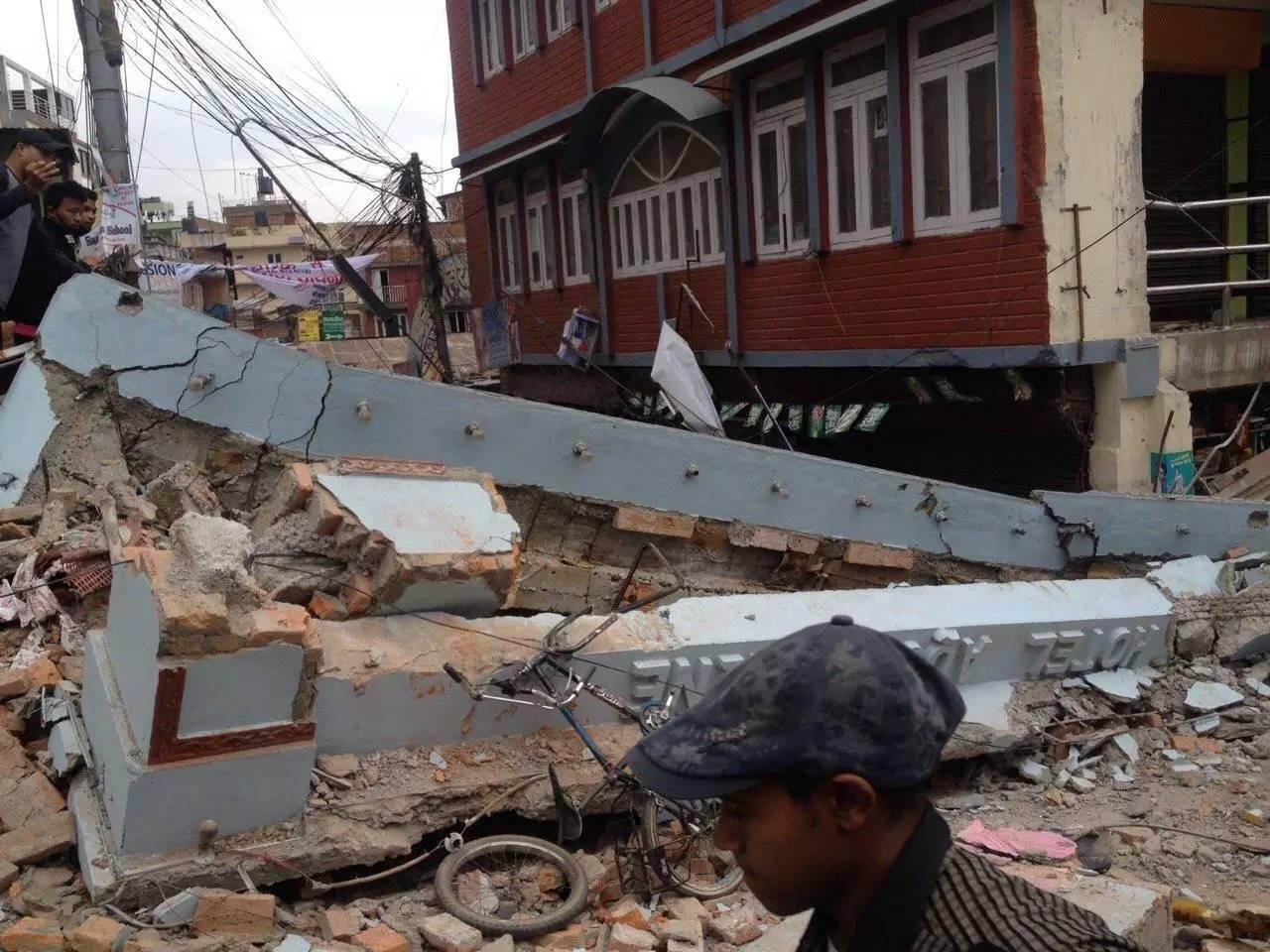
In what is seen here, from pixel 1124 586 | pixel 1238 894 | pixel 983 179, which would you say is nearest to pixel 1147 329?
pixel 983 179

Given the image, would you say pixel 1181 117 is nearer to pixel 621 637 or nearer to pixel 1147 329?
pixel 1147 329

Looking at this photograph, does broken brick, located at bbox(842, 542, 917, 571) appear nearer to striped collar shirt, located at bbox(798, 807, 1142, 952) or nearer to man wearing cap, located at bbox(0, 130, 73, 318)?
man wearing cap, located at bbox(0, 130, 73, 318)

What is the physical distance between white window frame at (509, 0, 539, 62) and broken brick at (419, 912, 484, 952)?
13.7 m

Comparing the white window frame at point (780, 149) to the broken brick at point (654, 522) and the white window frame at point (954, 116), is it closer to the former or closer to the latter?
the white window frame at point (954, 116)

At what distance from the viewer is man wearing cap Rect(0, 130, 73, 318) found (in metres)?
6.07

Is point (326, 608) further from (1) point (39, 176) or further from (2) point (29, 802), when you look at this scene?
(1) point (39, 176)

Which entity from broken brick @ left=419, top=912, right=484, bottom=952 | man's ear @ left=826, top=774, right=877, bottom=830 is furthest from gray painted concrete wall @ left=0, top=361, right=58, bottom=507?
man's ear @ left=826, top=774, right=877, bottom=830

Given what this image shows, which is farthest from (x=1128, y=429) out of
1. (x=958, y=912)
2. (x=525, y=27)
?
(x=525, y=27)

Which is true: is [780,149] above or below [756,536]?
above

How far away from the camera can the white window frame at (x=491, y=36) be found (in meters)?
16.6

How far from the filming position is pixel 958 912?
138 centimetres

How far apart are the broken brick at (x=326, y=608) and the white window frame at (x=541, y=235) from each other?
11.6 metres

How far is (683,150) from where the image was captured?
12.9m

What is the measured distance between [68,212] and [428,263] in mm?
11452
